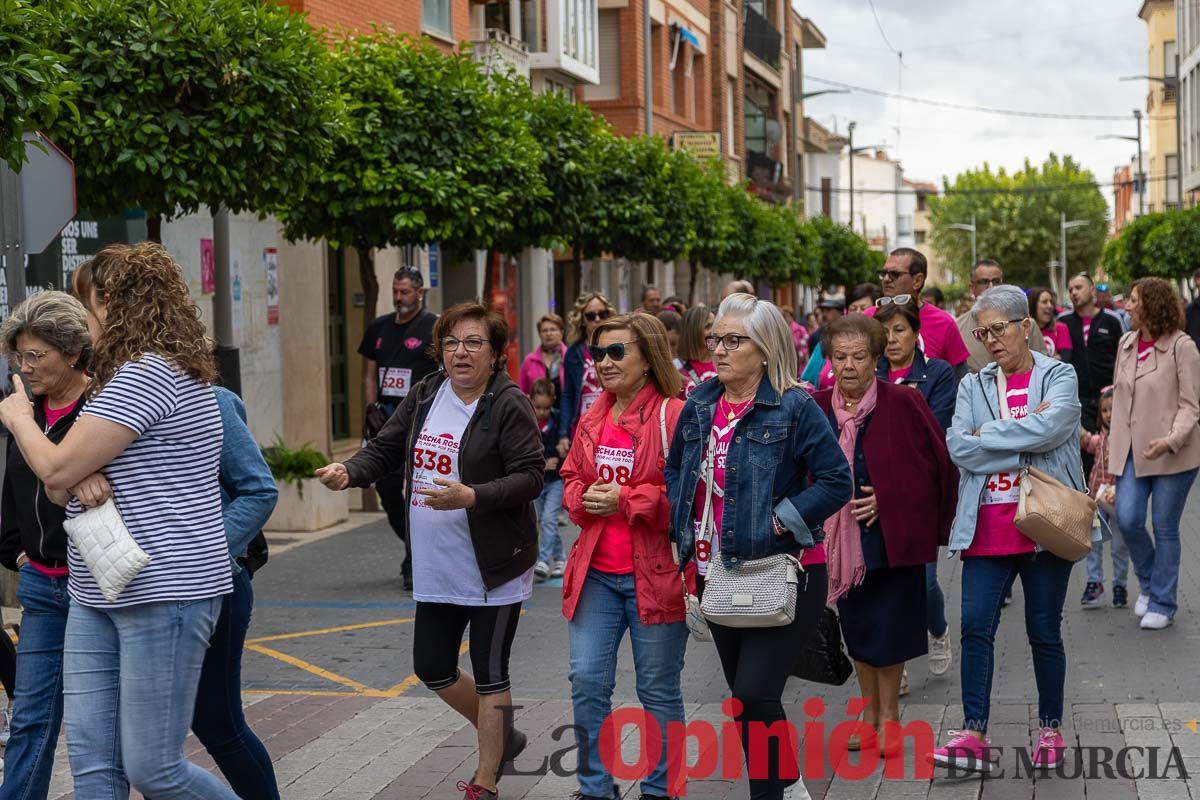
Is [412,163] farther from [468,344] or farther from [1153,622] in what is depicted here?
[468,344]

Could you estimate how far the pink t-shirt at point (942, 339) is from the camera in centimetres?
842

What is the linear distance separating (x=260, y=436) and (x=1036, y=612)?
13.1 metres

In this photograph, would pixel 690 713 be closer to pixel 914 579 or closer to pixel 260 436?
pixel 914 579

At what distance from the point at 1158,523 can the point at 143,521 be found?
255 inches

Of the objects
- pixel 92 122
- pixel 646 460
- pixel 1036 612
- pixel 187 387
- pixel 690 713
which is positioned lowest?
pixel 690 713

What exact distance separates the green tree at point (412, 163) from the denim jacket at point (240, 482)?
9.56m

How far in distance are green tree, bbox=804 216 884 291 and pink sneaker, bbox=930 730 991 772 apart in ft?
160

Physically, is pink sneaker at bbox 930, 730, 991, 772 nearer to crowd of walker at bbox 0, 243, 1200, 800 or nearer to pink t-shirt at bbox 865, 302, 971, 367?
crowd of walker at bbox 0, 243, 1200, 800

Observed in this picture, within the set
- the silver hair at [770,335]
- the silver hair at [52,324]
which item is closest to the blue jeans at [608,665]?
the silver hair at [770,335]

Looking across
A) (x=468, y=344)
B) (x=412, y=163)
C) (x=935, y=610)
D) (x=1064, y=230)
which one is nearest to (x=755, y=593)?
(x=468, y=344)

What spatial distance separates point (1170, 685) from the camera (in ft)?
25.3

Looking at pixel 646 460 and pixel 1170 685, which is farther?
pixel 1170 685

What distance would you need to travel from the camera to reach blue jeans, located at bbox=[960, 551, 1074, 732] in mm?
6195

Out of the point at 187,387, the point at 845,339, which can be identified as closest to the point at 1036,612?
the point at 845,339
